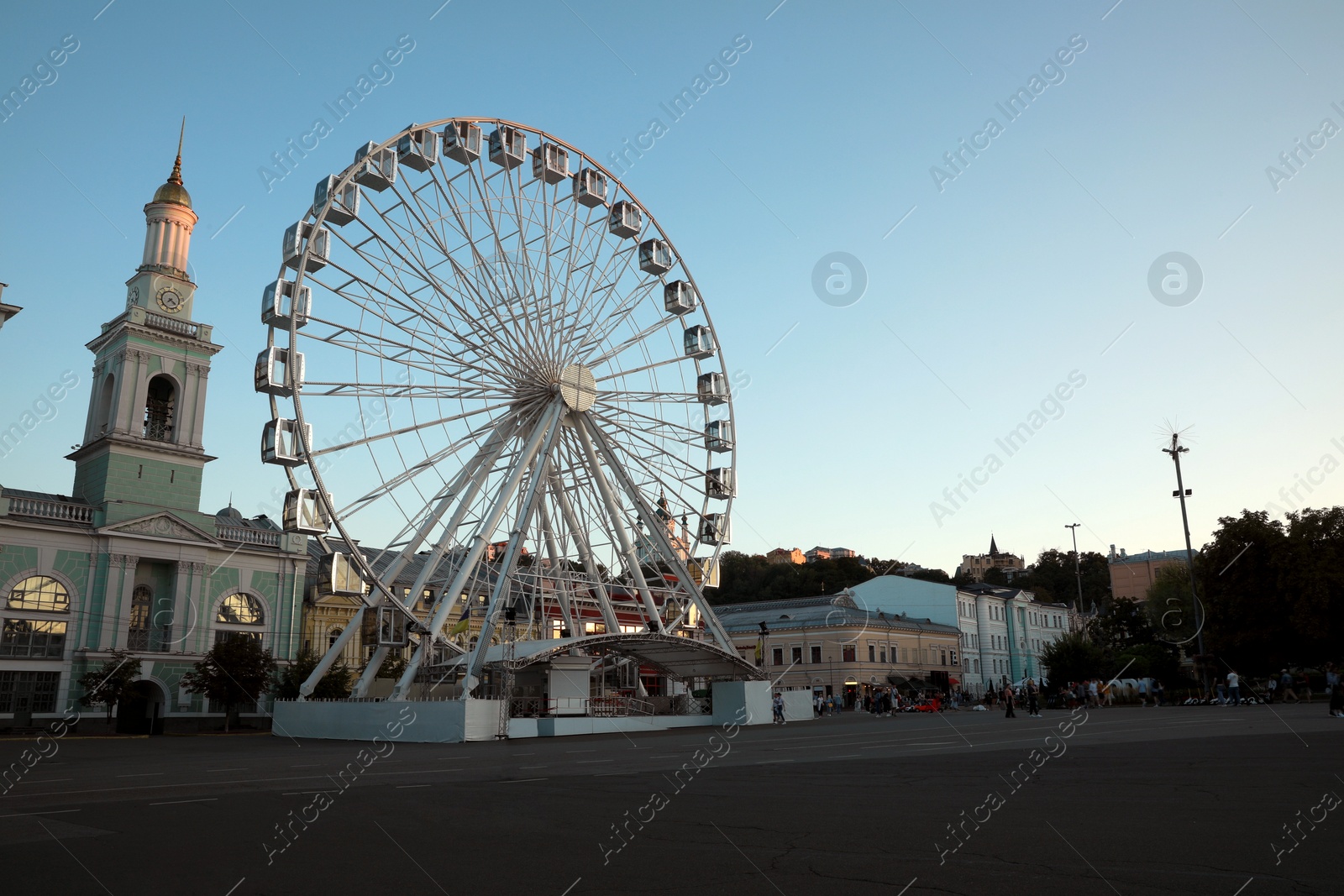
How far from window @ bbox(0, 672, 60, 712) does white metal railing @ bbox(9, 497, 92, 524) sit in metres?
7.56

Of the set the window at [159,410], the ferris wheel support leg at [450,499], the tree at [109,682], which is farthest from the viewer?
the window at [159,410]

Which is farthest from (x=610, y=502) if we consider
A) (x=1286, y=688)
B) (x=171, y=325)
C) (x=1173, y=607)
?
(x=1173, y=607)

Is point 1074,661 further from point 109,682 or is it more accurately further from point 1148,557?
point 1148,557

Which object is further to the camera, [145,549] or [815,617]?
[815,617]

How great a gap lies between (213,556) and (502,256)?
3145 centimetres

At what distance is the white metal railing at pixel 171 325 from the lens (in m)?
55.9

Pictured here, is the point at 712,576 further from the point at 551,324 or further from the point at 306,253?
the point at 306,253

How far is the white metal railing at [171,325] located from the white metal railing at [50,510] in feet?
34.9

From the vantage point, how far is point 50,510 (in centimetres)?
5031

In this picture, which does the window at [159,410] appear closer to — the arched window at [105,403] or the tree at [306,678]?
the arched window at [105,403]

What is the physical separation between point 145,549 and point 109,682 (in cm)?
783

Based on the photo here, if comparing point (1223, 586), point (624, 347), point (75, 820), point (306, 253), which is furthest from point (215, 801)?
point (1223, 586)

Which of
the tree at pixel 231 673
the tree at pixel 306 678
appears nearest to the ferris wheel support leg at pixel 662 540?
the tree at pixel 306 678

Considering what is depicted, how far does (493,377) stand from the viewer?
36.0 metres
